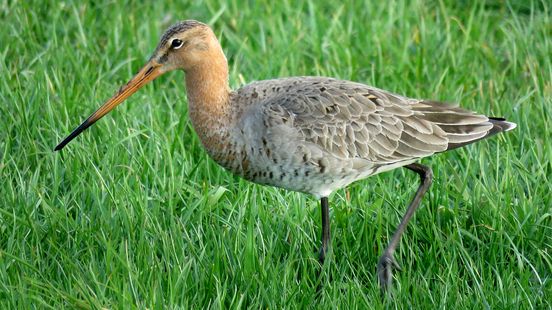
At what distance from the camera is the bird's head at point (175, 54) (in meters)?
5.77

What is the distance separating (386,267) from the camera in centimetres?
549

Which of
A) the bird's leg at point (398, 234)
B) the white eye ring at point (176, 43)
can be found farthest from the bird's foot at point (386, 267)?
the white eye ring at point (176, 43)

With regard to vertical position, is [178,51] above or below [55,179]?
above

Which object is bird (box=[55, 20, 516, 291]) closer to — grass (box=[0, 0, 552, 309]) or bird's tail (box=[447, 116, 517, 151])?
bird's tail (box=[447, 116, 517, 151])

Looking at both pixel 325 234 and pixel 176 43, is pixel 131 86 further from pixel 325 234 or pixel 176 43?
pixel 325 234

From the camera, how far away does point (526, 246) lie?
5656 millimetres

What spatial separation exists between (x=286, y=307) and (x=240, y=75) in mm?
2591

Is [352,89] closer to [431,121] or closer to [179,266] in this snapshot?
[431,121]

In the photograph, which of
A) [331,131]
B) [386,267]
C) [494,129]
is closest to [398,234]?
[386,267]

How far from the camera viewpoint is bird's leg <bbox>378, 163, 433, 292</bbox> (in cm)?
539

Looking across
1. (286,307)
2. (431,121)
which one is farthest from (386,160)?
(286,307)

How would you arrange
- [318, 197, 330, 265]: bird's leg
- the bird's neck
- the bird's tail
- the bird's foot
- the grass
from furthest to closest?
the bird's tail < the bird's neck < [318, 197, 330, 265]: bird's leg < the bird's foot < the grass

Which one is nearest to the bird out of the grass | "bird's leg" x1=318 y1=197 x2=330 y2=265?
"bird's leg" x1=318 y1=197 x2=330 y2=265

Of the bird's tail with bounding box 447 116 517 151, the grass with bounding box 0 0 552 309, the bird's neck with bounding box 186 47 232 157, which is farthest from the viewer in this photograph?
the bird's tail with bounding box 447 116 517 151
